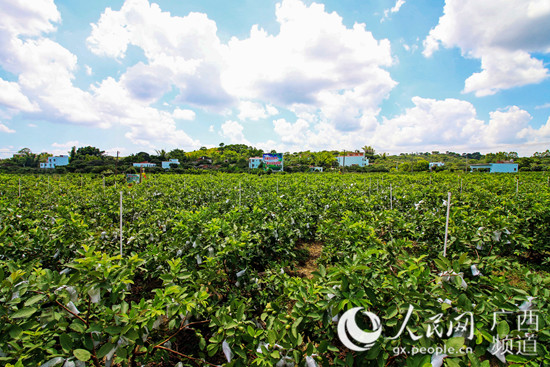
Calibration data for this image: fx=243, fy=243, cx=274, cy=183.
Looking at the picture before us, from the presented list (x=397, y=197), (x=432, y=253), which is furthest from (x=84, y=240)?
(x=397, y=197)

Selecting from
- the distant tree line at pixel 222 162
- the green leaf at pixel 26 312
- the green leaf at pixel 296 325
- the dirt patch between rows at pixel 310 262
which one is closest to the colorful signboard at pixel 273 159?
the distant tree line at pixel 222 162

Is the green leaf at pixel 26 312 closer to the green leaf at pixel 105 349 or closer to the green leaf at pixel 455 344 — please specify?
the green leaf at pixel 105 349

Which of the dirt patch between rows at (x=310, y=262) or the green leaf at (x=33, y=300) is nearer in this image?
the green leaf at (x=33, y=300)

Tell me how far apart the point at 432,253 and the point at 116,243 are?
15.5 feet

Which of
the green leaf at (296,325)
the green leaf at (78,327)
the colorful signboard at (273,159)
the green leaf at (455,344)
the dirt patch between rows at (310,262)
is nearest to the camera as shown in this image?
the green leaf at (455,344)

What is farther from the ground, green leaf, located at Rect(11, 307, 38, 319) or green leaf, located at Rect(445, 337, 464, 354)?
green leaf, located at Rect(11, 307, 38, 319)

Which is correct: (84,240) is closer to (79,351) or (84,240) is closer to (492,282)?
(79,351)

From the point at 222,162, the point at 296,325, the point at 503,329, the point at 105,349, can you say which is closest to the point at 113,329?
the point at 105,349

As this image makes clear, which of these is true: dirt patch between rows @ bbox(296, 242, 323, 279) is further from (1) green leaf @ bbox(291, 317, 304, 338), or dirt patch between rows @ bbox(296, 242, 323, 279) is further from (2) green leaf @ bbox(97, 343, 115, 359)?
(2) green leaf @ bbox(97, 343, 115, 359)

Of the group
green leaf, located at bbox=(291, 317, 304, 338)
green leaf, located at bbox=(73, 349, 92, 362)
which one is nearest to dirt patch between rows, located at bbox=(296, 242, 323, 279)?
green leaf, located at bbox=(291, 317, 304, 338)

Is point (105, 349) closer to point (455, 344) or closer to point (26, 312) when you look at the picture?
point (26, 312)

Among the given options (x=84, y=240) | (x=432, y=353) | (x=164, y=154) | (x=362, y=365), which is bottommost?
(x=362, y=365)

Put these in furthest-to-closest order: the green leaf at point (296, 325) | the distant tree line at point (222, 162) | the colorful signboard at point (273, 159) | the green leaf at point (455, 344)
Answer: the colorful signboard at point (273, 159) < the distant tree line at point (222, 162) < the green leaf at point (296, 325) < the green leaf at point (455, 344)

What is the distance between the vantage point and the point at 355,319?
1517mm
